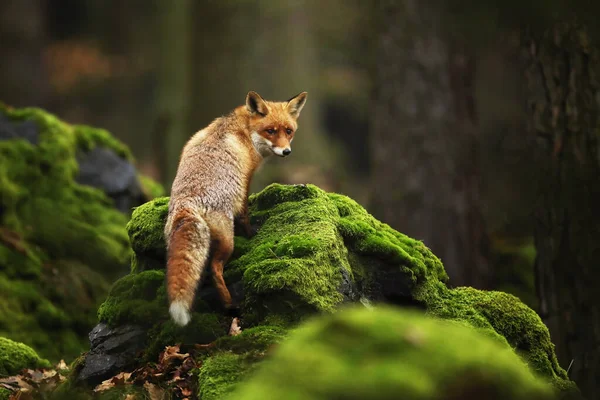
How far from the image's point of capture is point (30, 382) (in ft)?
18.5

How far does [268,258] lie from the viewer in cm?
533

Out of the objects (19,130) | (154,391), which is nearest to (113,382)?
(154,391)

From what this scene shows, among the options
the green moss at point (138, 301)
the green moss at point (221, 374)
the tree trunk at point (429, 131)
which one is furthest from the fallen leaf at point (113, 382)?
the tree trunk at point (429, 131)

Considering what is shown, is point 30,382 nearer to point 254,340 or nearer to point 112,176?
point 254,340

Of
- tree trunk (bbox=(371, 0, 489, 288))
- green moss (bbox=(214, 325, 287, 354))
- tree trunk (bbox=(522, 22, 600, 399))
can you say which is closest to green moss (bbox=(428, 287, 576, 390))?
green moss (bbox=(214, 325, 287, 354))

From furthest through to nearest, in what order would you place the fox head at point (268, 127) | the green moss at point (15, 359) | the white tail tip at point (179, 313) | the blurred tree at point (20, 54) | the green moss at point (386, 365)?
the blurred tree at point (20, 54) → the fox head at point (268, 127) → the green moss at point (15, 359) → the white tail tip at point (179, 313) → the green moss at point (386, 365)

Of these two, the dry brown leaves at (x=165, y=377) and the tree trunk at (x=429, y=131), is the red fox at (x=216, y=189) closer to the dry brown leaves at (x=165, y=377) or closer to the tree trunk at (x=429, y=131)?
the dry brown leaves at (x=165, y=377)

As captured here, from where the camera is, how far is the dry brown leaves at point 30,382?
5254mm

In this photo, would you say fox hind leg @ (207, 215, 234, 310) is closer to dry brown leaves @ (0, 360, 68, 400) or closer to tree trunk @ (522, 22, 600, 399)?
dry brown leaves @ (0, 360, 68, 400)

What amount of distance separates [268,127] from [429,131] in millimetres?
5261

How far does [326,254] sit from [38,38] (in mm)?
18620

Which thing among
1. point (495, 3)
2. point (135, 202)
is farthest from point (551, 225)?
point (135, 202)

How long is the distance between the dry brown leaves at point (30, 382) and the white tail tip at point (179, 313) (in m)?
1.30

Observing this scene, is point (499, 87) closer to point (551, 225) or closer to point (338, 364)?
point (551, 225)
